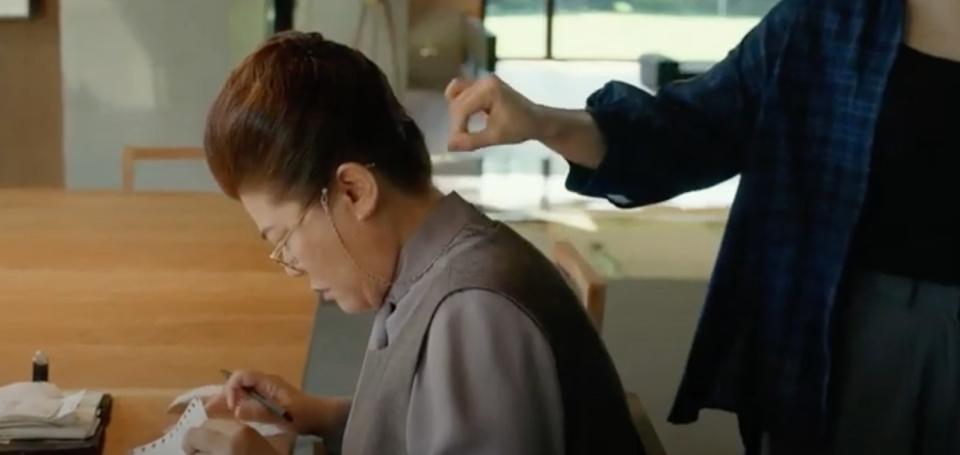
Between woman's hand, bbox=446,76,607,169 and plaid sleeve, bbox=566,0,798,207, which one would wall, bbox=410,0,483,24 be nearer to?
plaid sleeve, bbox=566,0,798,207

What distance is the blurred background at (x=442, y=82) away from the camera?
344cm

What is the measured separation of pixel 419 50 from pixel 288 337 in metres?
1.88

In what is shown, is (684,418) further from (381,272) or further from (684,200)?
(684,200)

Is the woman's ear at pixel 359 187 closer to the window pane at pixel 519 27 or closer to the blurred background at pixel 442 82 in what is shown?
the blurred background at pixel 442 82

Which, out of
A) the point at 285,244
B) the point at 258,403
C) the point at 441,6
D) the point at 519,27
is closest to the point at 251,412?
the point at 258,403

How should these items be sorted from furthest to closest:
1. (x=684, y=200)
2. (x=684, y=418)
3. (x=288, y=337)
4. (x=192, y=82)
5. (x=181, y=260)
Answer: (x=684, y=200)
(x=192, y=82)
(x=181, y=260)
(x=288, y=337)
(x=684, y=418)

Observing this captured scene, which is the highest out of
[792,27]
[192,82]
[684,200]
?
[792,27]

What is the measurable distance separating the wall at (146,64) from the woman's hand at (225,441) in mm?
2464

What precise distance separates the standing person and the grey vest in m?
0.16

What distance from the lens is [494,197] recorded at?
380cm

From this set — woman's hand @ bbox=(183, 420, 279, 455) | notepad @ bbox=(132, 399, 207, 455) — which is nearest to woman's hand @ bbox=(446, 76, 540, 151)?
woman's hand @ bbox=(183, 420, 279, 455)

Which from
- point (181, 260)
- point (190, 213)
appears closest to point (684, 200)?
point (190, 213)

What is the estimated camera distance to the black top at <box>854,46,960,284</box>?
4.37 feet

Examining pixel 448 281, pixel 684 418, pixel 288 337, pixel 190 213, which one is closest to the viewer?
pixel 448 281
